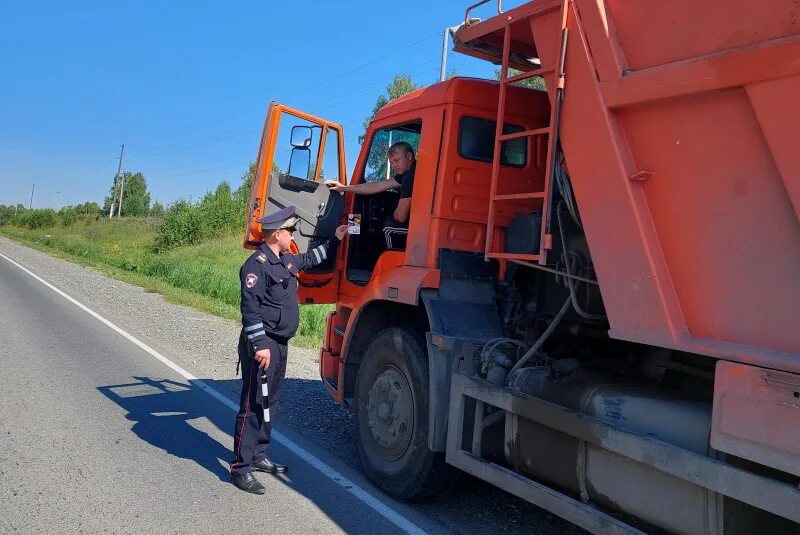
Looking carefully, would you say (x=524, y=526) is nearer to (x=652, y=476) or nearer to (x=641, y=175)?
(x=652, y=476)

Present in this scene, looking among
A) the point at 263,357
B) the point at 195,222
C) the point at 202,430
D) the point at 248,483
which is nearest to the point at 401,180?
the point at 263,357

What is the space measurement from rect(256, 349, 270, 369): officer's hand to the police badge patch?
0.45 m

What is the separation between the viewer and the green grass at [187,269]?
14989mm

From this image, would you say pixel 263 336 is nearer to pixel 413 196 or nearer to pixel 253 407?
pixel 253 407

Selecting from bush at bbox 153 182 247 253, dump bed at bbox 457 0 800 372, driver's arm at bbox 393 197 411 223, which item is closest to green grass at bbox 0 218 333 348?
bush at bbox 153 182 247 253

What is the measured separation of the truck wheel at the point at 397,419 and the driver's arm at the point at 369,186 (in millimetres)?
1186

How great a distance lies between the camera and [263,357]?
4.49m

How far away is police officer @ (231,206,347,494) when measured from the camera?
4492 mm

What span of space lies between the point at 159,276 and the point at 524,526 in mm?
23376

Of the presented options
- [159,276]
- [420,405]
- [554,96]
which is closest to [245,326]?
[420,405]

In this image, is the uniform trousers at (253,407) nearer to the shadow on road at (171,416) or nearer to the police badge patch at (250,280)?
the shadow on road at (171,416)

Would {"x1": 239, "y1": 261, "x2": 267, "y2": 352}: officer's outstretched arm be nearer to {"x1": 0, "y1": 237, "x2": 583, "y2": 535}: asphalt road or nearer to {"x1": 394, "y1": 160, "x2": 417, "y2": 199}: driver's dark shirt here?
{"x1": 0, "y1": 237, "x2": 583, "y2": 535}: asphalt road

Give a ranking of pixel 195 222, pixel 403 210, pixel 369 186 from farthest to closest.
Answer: pixel 195 222 < pixel 369 186 < pixel 403 210

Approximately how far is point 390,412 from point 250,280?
1.32 m
